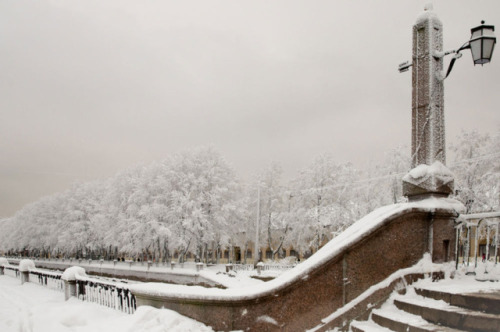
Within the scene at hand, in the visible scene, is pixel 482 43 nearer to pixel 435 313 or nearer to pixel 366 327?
pixel 435 313

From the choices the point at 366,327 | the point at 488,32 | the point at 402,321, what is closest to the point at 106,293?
the point at 366,327

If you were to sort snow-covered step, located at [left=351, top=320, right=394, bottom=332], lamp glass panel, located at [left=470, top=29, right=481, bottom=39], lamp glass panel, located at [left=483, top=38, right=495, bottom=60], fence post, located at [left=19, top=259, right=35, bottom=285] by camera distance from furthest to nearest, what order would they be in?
fence post, located at [left=19, top=259, right=35, bottom=285] → lamp glass panel, located at [left=470, top=29, right=481, bottom=39] → lamp glass panel, located at [left=483, top=38, right=495, bottom=60] → snow-covered step, located at [left=351, top=320, right=394, bottom=332]

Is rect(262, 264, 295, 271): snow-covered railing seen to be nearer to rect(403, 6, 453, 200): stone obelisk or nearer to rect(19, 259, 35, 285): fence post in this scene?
rect(19, 259, 35, 285): fence post

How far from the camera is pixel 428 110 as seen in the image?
22.6 feet

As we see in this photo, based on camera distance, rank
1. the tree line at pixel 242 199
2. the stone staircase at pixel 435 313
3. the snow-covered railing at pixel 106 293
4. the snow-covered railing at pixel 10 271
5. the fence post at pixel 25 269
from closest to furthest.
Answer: the stone staircase at pixel 435 313 → the snow-covered railing at pixel 106 293 → the fence post at pixel 25 269 → the snow-covered railing at pixel 10 271 → the tree line at pixel 242 199

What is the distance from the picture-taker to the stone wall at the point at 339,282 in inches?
223

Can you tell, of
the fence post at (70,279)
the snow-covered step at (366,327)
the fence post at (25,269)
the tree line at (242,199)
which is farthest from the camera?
the tree line at (242,199)

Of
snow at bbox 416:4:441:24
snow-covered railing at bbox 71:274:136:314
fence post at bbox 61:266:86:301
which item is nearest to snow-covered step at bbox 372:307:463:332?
snow at bbox 416:4:441:24

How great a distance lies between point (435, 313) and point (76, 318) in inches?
274

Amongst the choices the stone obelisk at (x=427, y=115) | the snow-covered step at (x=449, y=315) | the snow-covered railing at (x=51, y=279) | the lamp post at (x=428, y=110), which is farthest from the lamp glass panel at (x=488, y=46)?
the snow-covered railing at (x=51, y=279)

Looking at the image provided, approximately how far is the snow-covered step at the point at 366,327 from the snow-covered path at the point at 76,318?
7.01ft

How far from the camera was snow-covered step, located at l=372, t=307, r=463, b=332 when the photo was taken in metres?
4.72

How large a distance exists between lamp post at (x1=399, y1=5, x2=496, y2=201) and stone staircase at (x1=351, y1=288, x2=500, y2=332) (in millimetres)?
1790

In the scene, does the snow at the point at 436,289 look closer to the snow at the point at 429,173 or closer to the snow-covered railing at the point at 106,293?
the snow at the point at 429,173
